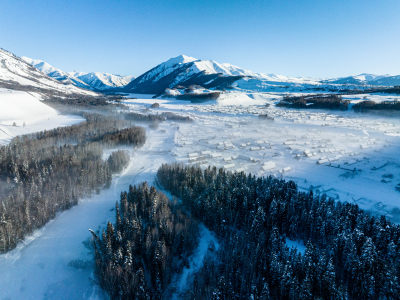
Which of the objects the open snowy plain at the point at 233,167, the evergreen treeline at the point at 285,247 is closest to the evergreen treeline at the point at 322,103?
the open snowy plain at the point at 233,167

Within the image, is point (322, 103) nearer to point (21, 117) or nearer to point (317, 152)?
point (317, 152)

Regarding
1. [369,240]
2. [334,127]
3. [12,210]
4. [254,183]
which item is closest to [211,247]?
[254,183]

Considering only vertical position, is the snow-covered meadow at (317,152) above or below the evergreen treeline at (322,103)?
below

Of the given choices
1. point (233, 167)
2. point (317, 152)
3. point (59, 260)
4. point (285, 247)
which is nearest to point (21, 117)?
point (59, 260)

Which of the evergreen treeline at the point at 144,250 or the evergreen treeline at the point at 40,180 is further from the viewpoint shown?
the evergreen treeline at the point at 40,180

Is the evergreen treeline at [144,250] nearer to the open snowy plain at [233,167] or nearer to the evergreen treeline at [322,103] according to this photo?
the open snowy plain at [233,167]

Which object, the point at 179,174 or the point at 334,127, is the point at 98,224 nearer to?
the point at 179,174

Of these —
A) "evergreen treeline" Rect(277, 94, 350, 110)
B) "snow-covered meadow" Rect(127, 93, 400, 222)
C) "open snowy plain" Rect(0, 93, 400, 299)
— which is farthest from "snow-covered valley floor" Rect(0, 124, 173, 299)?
"evergreen treeline" Rect(277, 94, 350, 110)
